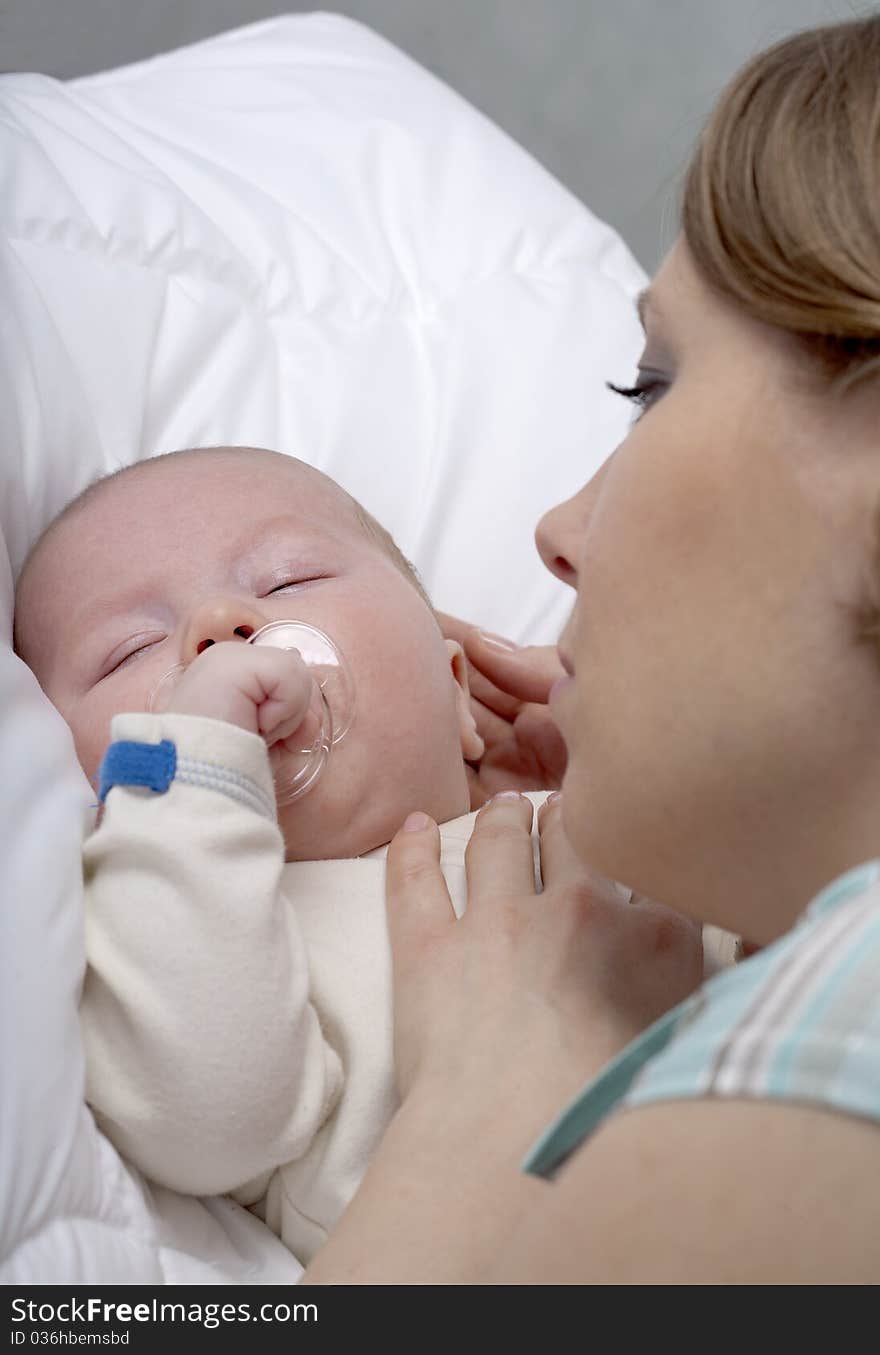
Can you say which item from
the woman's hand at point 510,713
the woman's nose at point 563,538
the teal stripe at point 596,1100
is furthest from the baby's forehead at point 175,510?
the teal stripe at point 596,1100

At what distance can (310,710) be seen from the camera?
1.11 metres

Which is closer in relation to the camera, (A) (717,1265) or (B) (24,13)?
(A) (717,1265)

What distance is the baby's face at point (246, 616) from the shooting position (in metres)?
1.14

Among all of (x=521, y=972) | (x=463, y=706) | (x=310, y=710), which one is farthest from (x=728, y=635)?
(x=463, y=706)

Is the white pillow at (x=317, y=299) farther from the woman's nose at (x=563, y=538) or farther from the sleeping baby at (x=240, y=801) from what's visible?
the woman's nose at (x=563, y=538)

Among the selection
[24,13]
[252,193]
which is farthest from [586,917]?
[24,13]

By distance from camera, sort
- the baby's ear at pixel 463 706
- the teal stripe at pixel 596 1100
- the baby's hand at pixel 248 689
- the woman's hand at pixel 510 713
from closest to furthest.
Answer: the teal stripe at pixel 596 1100 < the baby's hand at pixel 248 689 < the baby's ear at pixel 463 706 < the woman's hand at pixel 510 713

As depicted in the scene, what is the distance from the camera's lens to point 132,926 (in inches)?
36.6

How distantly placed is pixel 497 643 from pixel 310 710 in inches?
14.8

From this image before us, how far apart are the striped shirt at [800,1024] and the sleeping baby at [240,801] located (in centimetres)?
36

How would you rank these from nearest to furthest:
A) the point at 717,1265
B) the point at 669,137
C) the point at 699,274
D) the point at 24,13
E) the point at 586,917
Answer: the point at 717,1265
the point at 699,274
the point at 586,917
the point at 24,13
the point at 669,137

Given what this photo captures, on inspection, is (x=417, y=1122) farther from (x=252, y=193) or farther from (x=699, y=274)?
(x=252, y=193)

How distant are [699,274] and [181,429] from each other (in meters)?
0.76
